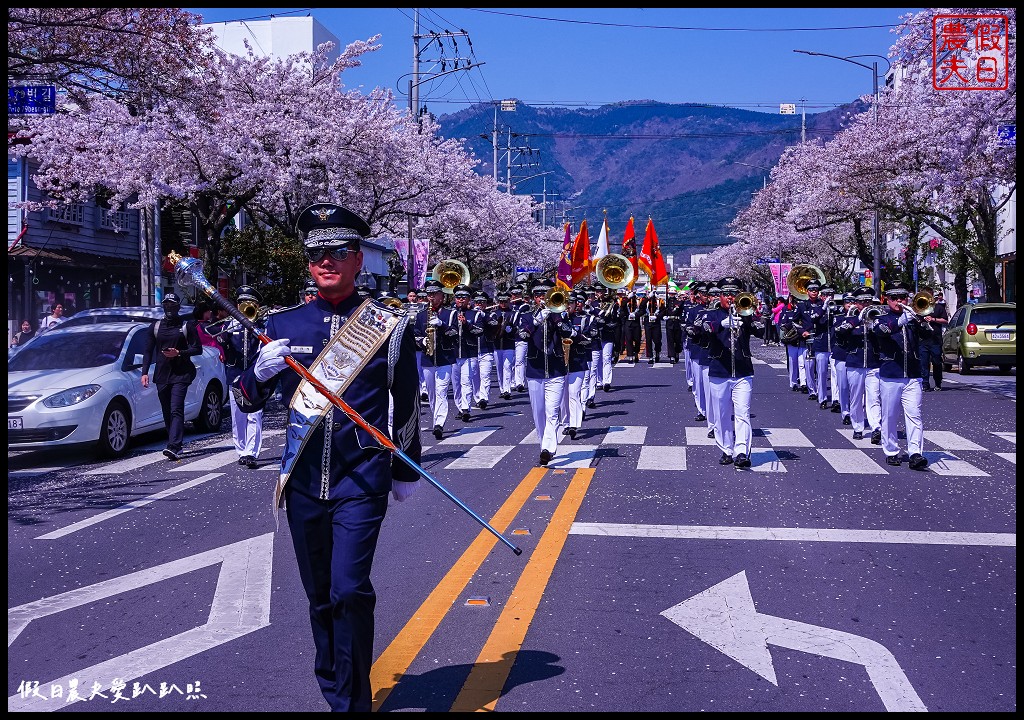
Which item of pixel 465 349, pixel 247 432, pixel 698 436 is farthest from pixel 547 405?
pixel 465 349

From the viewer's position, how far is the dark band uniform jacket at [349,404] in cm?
464

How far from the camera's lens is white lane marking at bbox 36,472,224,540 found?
30.1 ft

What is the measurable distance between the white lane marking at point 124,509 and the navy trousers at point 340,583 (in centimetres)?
514

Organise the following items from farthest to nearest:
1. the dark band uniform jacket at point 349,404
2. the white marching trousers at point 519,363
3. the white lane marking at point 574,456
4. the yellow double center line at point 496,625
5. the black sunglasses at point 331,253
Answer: the white marching trousers at point 519,363 → the white lane marking at point 574,456 → the yellow double center line at point 496,625 → the black sunglasses at point 331,253 → the dark band uniform jacket at point 349,404

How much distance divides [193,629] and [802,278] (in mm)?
16689

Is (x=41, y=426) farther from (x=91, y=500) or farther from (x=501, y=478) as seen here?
(x=501, y=478)

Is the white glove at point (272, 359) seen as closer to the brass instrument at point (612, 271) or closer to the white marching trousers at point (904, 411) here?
the white marching trousers at point (904, 411)

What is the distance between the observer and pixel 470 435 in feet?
52.1

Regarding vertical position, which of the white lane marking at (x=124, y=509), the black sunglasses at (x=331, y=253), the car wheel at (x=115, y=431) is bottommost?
the white lane marking at (x=124, y=509)

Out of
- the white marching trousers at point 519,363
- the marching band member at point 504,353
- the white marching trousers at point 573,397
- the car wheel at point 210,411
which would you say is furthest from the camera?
the white marching trousers at point 519,363

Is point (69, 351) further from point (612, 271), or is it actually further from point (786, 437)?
point (612, 271)

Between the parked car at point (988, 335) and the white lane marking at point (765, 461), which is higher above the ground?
the parked car at point (988, 335)

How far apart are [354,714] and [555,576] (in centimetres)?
288

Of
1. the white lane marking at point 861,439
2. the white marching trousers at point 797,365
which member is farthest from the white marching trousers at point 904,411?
the white marching trousers at point 797,365
